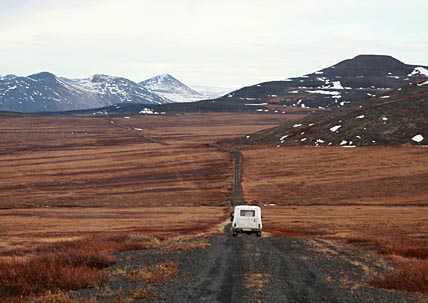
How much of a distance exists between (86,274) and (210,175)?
84813 millimetres

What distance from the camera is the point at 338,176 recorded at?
93.8m

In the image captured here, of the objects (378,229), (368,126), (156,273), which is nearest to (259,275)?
(156,273)

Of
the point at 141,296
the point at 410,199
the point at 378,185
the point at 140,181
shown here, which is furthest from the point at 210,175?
the point at 141,296

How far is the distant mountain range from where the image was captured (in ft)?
429

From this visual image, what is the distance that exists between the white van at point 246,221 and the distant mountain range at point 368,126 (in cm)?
9559

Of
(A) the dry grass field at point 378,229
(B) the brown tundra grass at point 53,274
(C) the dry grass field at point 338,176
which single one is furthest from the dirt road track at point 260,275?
Answer: (C) the dry grass field at point 338,176

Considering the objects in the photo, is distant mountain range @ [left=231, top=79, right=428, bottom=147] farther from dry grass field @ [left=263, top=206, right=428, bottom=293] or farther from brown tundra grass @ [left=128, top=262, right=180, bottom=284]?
brown tundra grass @ [left=128, top=262, right=180, bottom=284]

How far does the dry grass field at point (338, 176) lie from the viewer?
249 ft

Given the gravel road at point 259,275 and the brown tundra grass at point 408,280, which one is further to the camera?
the brown tundra grass at point 408,280

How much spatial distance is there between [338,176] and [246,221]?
6022 centimetres

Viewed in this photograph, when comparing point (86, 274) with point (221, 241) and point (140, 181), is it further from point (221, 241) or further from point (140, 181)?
point (140, 181)

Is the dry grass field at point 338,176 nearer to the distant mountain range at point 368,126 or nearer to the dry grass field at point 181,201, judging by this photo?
the dry grass field at point 181,201

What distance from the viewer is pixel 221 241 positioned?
31453mm

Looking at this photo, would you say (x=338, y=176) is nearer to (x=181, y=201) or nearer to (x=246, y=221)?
(x=181, y=201)
